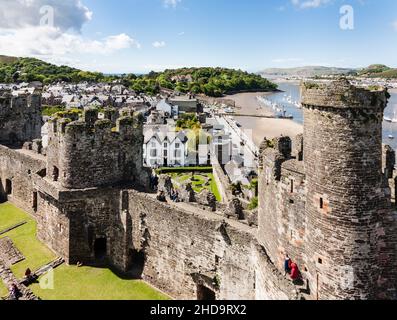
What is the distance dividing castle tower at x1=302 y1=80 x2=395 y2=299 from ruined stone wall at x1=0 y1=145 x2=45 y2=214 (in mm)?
20938

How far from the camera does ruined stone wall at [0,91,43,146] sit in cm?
3544

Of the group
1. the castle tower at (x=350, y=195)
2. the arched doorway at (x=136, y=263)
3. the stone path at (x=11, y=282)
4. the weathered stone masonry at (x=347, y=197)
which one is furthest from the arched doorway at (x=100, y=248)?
the castle tower at (x=350, y=195)

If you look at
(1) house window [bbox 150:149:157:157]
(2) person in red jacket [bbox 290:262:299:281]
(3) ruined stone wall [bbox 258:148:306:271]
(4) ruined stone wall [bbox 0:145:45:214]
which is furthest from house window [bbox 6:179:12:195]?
(1) house window [bbox 150:149:157:157]

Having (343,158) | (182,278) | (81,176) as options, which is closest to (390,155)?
(343,158)

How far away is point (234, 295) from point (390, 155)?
8046mm

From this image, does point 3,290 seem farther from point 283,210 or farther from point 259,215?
point 283,210

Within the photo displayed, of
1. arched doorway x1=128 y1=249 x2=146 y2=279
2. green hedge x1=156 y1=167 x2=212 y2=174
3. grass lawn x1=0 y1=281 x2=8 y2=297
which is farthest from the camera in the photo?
green hedge x1=156 y1=167 x2=212 y2=174

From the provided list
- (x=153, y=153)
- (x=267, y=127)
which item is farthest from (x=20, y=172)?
(x=267, y=127)

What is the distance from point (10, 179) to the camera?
33000 mm

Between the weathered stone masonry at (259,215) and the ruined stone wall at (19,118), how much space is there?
20.9 feet

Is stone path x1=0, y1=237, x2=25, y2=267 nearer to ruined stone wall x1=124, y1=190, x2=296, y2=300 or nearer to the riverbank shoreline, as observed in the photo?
ruined stone wall x1=124, y1=190, x2=296, y2=300

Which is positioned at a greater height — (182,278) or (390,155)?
(390,155)

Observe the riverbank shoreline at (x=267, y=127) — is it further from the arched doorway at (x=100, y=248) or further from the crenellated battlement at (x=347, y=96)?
the crenellated battlement at (x=347, y=96)
